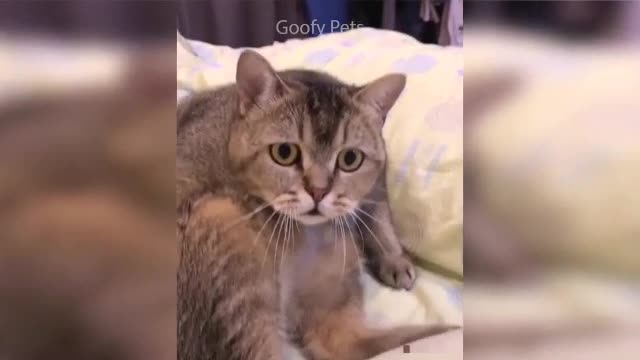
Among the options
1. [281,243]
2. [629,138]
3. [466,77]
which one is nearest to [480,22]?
[466,77]

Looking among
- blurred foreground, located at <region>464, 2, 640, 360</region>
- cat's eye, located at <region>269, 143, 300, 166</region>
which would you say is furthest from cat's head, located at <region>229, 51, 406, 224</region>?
blurred foreground, located at <region>464, 2, 640, 360</region>

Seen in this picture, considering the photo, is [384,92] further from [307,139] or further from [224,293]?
[224,293]

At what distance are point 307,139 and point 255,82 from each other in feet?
0.29

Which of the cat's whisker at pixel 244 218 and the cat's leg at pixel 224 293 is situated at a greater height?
the cat's whisker at pixel 244 218

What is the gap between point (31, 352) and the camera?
73 centimetres

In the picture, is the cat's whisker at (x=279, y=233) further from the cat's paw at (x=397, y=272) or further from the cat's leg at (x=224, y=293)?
the cat's paw at (x=397, y=272)

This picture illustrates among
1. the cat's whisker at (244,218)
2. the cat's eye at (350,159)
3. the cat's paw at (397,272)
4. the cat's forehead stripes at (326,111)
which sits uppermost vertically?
the cat's forehead stripes at (326,111)

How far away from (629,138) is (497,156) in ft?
0.47

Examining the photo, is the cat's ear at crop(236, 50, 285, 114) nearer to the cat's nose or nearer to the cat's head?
the cat's head

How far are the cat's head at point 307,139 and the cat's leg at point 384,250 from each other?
0.08ft

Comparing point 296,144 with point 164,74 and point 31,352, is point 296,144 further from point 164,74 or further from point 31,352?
point 31,352

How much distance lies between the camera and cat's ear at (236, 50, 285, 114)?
0.72 metres

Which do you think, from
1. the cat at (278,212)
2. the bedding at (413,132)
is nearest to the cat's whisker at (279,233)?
the cat at (278,212)

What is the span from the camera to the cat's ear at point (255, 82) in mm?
720
